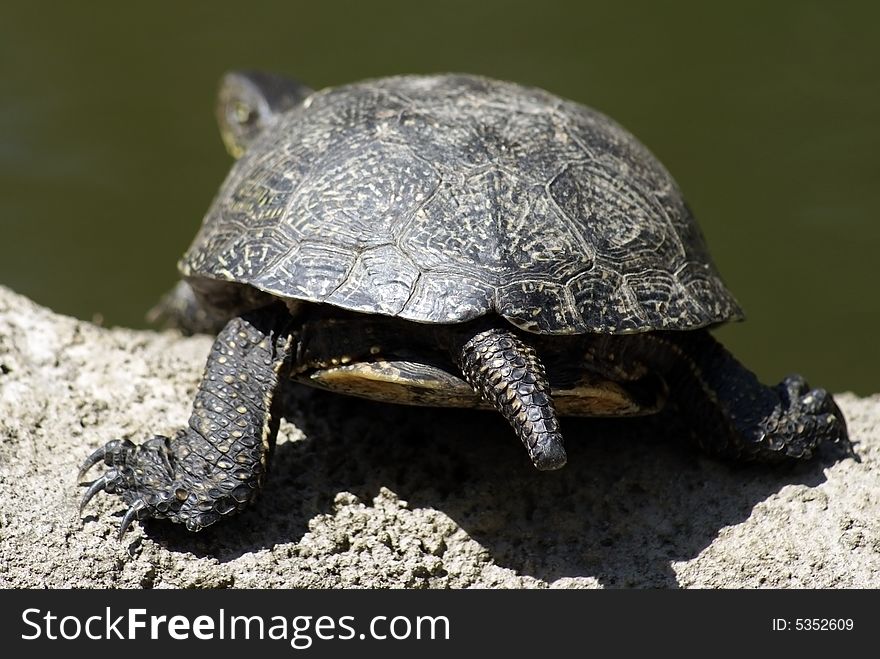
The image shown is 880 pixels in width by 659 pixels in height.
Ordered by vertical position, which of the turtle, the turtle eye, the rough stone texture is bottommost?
the rough stone texture

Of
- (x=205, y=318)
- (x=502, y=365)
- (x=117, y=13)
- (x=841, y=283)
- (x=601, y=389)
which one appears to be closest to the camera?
(x=502, y=365)

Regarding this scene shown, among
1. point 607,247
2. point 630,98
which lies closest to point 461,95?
point 607,247

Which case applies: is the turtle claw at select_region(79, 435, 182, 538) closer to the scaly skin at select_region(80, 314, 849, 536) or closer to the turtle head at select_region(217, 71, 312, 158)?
the scaly skin at select_region(80, 314, 849, 536)

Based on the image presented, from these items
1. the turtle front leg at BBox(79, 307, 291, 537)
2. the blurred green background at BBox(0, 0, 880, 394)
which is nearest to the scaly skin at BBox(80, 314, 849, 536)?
the turtle front leg at BBox(79, 307, 291, 537)

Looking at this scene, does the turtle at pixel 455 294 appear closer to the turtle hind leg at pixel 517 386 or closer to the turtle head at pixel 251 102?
the turtle hind leg at pixel 517 386

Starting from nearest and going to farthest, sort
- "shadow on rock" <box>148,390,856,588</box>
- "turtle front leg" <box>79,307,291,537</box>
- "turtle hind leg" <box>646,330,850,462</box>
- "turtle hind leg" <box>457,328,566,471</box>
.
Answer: "turtle hind leg" <box>457,328,566,471</box> → "turtle front leg" <box>79,307,291,537</box> → "shadow on rock" <box>148,390,856,588</box> → "turtle hind leg" <box>646,330,850,462</box>

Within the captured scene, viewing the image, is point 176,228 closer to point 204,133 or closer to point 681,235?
point 204,133
